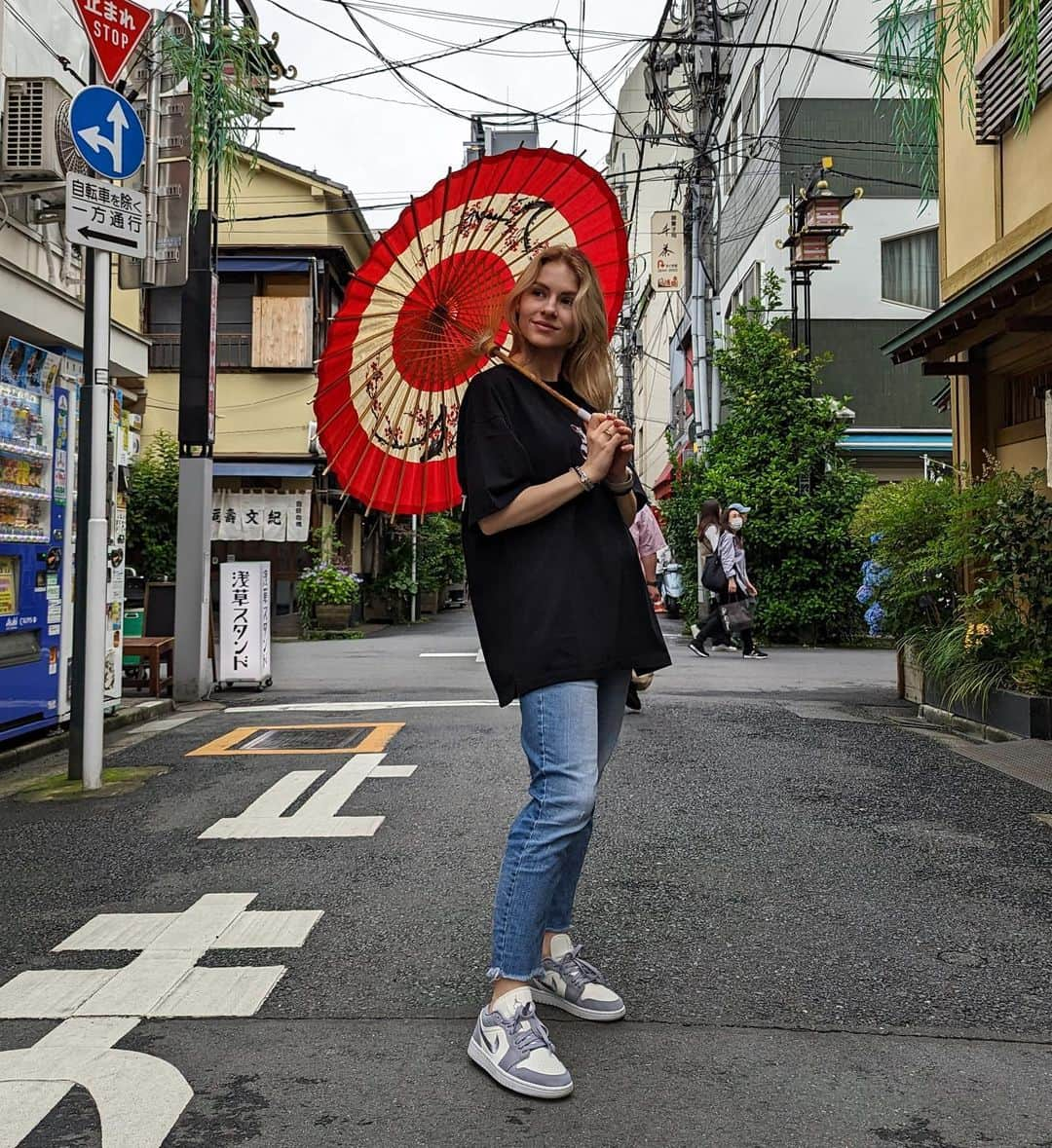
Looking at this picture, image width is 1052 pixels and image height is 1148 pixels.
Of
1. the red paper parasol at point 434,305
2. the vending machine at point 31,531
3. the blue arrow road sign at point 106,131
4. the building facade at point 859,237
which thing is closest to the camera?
the red paper parasol at point 434,305

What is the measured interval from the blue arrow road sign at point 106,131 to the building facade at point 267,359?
55.1 feet

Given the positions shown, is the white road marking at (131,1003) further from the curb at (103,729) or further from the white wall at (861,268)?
the white wall at (861,268)

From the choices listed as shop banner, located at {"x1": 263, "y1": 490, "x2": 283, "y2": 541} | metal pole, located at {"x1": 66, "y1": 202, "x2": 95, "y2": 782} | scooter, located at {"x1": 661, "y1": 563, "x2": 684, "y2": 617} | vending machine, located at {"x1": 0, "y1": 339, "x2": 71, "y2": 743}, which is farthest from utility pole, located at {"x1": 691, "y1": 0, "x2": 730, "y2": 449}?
metal pole, located at {"x1": 66, "y1": 202, "x2": 95, "y2": 782}

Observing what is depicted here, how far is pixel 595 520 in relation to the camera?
2.82 m

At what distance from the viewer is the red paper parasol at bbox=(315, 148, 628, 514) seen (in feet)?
11.8

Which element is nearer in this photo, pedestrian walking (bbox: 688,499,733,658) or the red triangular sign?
the red triangular sign

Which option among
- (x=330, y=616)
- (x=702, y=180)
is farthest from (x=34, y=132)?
(x=330, y=616)

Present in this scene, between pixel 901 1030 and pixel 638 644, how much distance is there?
120 cm

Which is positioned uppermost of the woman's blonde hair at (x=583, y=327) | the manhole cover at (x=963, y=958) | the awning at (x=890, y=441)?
the awning at (x=890, y=441)

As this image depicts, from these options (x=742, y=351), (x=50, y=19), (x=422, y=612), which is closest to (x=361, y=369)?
(x=50, y=19)

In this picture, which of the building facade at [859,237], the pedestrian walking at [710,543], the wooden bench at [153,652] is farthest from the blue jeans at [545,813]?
the building facade at [859,237]

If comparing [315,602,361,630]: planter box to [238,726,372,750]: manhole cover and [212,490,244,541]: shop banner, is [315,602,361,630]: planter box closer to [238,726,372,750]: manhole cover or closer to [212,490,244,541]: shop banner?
[212,490,244,541]: shop banner

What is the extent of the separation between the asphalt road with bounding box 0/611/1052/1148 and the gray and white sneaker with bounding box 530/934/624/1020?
5cm

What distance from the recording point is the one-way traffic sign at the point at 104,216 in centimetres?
605
